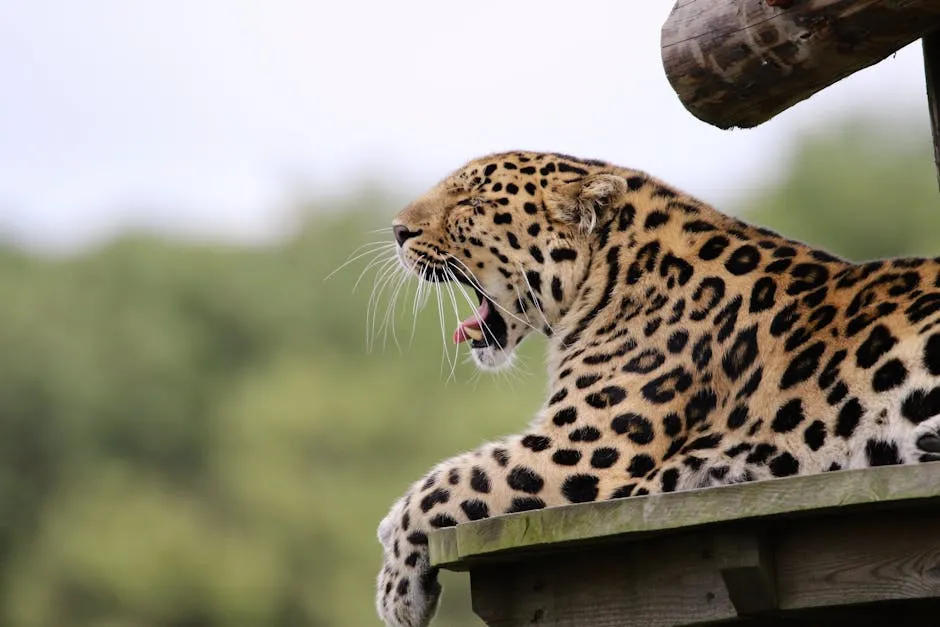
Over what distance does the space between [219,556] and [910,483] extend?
33657 millimetres

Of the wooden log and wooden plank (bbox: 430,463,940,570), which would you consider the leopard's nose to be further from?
wooden plank (bbox: 430,463,940,570)

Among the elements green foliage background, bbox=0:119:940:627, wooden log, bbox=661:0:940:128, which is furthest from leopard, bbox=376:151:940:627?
green foliage background, bbox=0:119:940:627

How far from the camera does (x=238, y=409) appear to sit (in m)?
42.8

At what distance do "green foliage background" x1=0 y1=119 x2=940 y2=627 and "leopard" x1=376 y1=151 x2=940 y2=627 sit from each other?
2492 centimetres

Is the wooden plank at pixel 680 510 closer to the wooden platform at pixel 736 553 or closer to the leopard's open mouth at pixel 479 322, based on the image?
the wooden platform at pixel 736 553

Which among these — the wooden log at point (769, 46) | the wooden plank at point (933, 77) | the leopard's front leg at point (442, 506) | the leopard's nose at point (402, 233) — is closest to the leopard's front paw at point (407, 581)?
the leopard's front leg at point (442, 506)

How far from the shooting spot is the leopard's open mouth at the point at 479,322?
Result: 7680mm

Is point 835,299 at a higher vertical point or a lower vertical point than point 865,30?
lower

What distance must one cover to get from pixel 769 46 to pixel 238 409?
37.7m

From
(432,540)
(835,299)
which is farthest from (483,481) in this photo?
A: (835,299)

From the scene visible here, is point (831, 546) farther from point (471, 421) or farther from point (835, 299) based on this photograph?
point (471, 421)

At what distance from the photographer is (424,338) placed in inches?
1650

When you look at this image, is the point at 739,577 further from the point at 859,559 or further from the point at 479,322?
the point at 479,322

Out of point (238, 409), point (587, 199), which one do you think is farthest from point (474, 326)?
point (238, 409)
